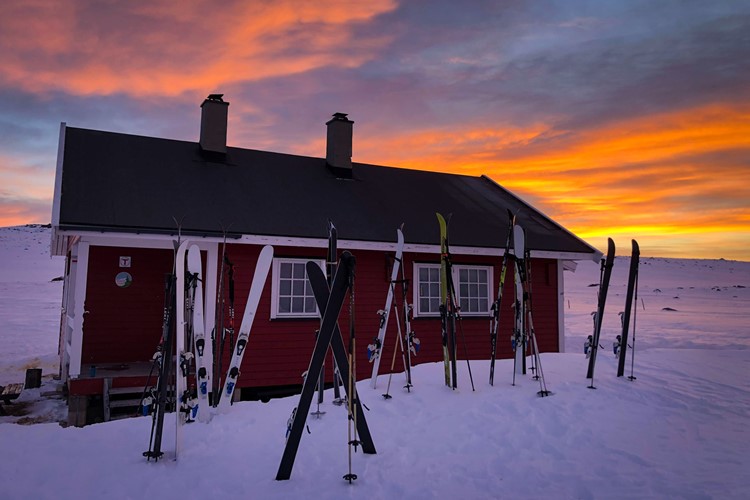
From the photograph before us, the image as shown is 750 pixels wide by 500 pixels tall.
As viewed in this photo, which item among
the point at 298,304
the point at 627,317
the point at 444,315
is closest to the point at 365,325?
the point at 298,304

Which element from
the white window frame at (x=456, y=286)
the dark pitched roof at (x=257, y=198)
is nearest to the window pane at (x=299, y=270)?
the dark pitched roof at (x=257, y=198)

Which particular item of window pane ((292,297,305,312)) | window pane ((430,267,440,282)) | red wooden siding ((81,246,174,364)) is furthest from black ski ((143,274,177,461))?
window pane ((430,267,440,282))

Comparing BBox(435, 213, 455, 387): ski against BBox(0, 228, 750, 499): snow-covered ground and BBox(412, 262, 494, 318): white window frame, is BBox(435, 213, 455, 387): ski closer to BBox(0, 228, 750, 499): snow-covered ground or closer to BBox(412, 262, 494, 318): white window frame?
BBox(0, 228, 750, 499): snow-covered ground

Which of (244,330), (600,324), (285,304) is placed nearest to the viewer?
(244,330)

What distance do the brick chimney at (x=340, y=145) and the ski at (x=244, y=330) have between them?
675 centimetres

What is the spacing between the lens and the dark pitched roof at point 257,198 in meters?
9.28

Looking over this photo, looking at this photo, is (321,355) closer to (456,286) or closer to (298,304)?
(298,304)

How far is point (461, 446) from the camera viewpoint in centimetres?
552

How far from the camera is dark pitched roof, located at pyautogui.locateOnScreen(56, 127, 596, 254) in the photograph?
9281 mm

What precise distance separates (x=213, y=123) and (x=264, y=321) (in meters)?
5.44

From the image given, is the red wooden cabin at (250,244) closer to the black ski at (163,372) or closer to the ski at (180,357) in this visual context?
the ski at (180,357)

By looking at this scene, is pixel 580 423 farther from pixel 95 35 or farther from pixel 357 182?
pixel 95 35

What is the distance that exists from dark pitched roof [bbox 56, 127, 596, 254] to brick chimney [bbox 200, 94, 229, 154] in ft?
1.08

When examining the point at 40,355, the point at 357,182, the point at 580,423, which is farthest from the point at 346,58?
the point at 40,355
